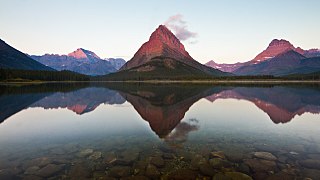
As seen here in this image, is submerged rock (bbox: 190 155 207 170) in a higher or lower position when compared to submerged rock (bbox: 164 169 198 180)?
lower

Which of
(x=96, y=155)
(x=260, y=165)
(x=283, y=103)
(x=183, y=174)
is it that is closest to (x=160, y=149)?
(x=96, y=155)

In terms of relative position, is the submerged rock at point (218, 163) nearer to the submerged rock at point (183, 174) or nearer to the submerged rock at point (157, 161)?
the submerged rock at point (183, 174)

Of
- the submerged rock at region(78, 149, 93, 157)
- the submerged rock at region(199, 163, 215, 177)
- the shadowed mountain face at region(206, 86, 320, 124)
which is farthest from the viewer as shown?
the shadowed mountain face at region(206, 86, 320, 124)

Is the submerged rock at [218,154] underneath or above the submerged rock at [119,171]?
above

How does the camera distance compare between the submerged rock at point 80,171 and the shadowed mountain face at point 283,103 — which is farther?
the shadowed mountain face at point 283,103

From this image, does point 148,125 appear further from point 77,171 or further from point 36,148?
point 77,171

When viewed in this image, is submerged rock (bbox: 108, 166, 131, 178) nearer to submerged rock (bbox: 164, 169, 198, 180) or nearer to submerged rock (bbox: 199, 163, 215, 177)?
submerged rock (bbox: 164, 169, 198, 180)

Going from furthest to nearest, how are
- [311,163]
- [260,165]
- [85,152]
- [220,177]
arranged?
[85,152], [311,163], [260,165], [220,177]

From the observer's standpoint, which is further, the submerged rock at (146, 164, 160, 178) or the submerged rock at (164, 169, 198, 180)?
the submerged rock at (146, 164, 160, 178)

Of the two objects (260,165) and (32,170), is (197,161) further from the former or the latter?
(32,170)

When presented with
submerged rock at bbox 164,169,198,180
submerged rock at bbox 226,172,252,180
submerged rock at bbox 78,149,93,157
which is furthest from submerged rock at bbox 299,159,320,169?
submerged rock at bbox 78,149,93,157

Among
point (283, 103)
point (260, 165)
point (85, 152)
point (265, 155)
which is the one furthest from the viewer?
point (283, 103)

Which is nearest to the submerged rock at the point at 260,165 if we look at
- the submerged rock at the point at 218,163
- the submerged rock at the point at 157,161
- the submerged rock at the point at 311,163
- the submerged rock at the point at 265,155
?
the submerged rock at the point at 265,155

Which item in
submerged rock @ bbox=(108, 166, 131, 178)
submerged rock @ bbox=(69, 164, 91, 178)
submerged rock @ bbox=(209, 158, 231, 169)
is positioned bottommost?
submerged rock @ bbox=(69, 164, 91, 178)
